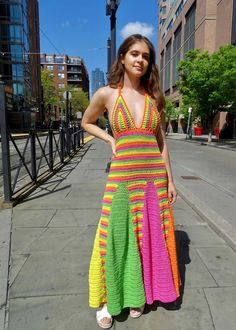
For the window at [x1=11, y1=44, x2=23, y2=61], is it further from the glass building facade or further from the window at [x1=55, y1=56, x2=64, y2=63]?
the window at [x1=55, y1=56, x2=64, y2=63]

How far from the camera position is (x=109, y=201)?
214cm

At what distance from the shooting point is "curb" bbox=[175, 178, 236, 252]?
3785 mm

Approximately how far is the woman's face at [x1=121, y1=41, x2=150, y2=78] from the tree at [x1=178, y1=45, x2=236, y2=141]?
62.5ft

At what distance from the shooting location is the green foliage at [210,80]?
20.8 meters

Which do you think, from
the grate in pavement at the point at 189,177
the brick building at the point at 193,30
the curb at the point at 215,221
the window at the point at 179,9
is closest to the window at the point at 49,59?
the brick building at the point at 193,30

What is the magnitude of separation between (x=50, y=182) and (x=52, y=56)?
424 feet

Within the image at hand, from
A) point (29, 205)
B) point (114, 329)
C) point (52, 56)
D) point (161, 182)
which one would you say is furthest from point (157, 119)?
point (52, 56)

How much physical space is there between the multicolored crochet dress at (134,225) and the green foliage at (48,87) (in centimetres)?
6750

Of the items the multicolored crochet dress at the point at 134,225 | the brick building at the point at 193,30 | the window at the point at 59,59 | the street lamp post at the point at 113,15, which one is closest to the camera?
the multicolored crochet dress at the point at 134,225

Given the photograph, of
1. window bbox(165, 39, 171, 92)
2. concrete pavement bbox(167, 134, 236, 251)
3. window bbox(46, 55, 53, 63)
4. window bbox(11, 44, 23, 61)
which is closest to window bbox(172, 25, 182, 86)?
window bbox(165, 39, 171, 92)

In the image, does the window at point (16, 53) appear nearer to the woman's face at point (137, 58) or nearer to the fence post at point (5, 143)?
the fence post at point (5, 143)

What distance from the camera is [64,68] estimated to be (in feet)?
408

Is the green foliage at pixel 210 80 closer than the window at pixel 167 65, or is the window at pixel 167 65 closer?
the green foliage at pixel 210 80

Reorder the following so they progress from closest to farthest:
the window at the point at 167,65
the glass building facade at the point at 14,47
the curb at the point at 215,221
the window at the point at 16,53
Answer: the curb at the point at 215,221, the glass building facade at the point at 14,47, the window at the point at 16,53, the window at the point at 167,65
